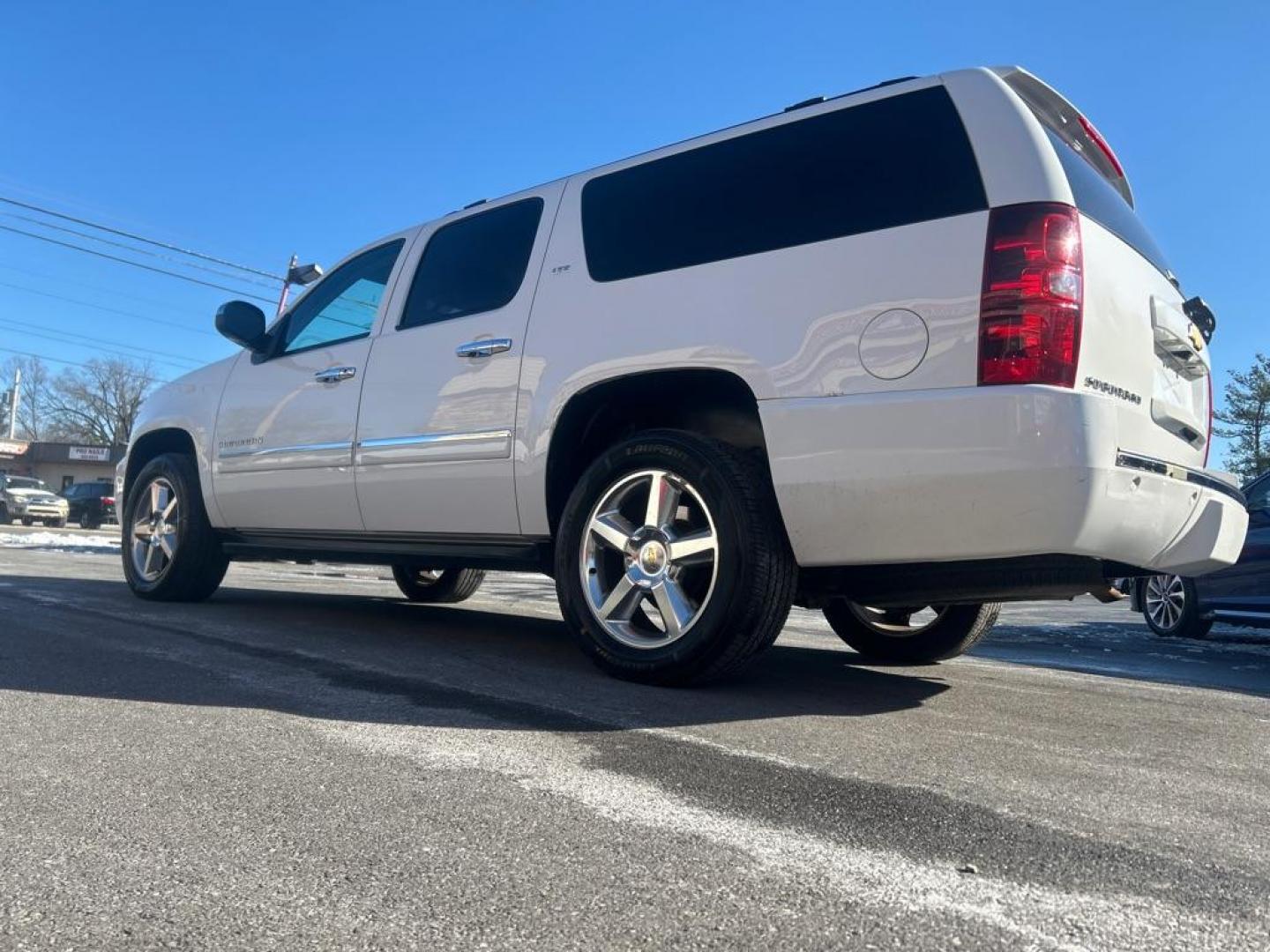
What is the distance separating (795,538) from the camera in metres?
3.15

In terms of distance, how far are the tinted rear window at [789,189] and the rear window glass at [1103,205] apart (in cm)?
39

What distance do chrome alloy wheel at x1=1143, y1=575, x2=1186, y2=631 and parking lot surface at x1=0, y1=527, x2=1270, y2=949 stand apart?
5.49m

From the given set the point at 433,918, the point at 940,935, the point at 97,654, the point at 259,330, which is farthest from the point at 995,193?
the point at 259,330

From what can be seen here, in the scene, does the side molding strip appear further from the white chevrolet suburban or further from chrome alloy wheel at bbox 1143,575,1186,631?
chrome alloy wheel at bbox 1143,575,1186,631

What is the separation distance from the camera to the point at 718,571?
320cm

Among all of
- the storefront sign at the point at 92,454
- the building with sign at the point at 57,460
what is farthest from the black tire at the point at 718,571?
the storefront sign at the point at 92,454

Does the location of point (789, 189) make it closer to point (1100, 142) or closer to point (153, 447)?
point (1100, 142)

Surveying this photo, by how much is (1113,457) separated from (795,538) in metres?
0.97

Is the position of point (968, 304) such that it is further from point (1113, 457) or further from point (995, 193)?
point (1113, 457)

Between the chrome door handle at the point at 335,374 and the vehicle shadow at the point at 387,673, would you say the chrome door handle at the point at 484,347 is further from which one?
the vehicle shadow at the point at 387,673

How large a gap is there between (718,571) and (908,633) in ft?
6.21

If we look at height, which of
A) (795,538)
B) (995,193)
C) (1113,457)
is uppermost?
(995,193)

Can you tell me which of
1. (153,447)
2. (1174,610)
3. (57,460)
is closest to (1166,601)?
(1174,610)

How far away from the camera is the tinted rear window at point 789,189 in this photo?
3064 mm
